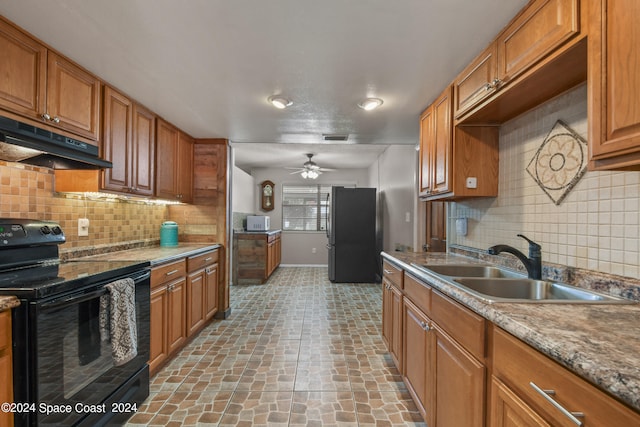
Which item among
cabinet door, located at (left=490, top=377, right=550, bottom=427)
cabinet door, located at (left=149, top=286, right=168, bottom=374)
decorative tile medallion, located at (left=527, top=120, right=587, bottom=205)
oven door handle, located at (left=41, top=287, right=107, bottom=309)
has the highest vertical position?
decorative tile medallion, located at (left=527, top=120, right=587, bottom=205)

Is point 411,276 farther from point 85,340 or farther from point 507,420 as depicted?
point 85,340

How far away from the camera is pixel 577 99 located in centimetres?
133

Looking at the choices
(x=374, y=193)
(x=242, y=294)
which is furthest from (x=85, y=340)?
(x=374, y=193)

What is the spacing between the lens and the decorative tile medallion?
52.2 inches

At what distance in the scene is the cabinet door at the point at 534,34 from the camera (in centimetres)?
101

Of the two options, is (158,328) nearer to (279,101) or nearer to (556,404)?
(279,101)

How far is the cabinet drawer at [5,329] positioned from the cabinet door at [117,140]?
1.05 m

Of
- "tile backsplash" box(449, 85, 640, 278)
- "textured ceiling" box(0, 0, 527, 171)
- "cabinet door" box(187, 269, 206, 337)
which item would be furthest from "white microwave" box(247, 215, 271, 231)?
"tile backsplash" box(449, 85, 640, 278)

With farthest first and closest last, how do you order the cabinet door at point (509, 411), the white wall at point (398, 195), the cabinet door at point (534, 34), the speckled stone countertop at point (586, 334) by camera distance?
the white wall at point (398, 195) → the cabinet door at point (534, 34) → the cabinet door at point (509, 411) → the speckled stone countertop at point (586, 334)

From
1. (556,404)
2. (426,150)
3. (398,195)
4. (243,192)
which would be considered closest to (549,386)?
(556,404)

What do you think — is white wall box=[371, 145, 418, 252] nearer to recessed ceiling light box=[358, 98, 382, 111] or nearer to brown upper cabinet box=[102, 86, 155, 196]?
recessed ceiling light box=[358, 98, 382, 111]

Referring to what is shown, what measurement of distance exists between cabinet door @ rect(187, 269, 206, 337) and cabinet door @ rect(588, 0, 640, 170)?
2687 millimetres

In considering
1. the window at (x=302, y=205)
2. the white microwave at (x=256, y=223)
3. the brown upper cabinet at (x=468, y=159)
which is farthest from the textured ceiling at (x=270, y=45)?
the window at (x=302, y=205)

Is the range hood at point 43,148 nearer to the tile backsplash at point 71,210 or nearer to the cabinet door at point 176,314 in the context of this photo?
the tile backsplash at point 71,210
